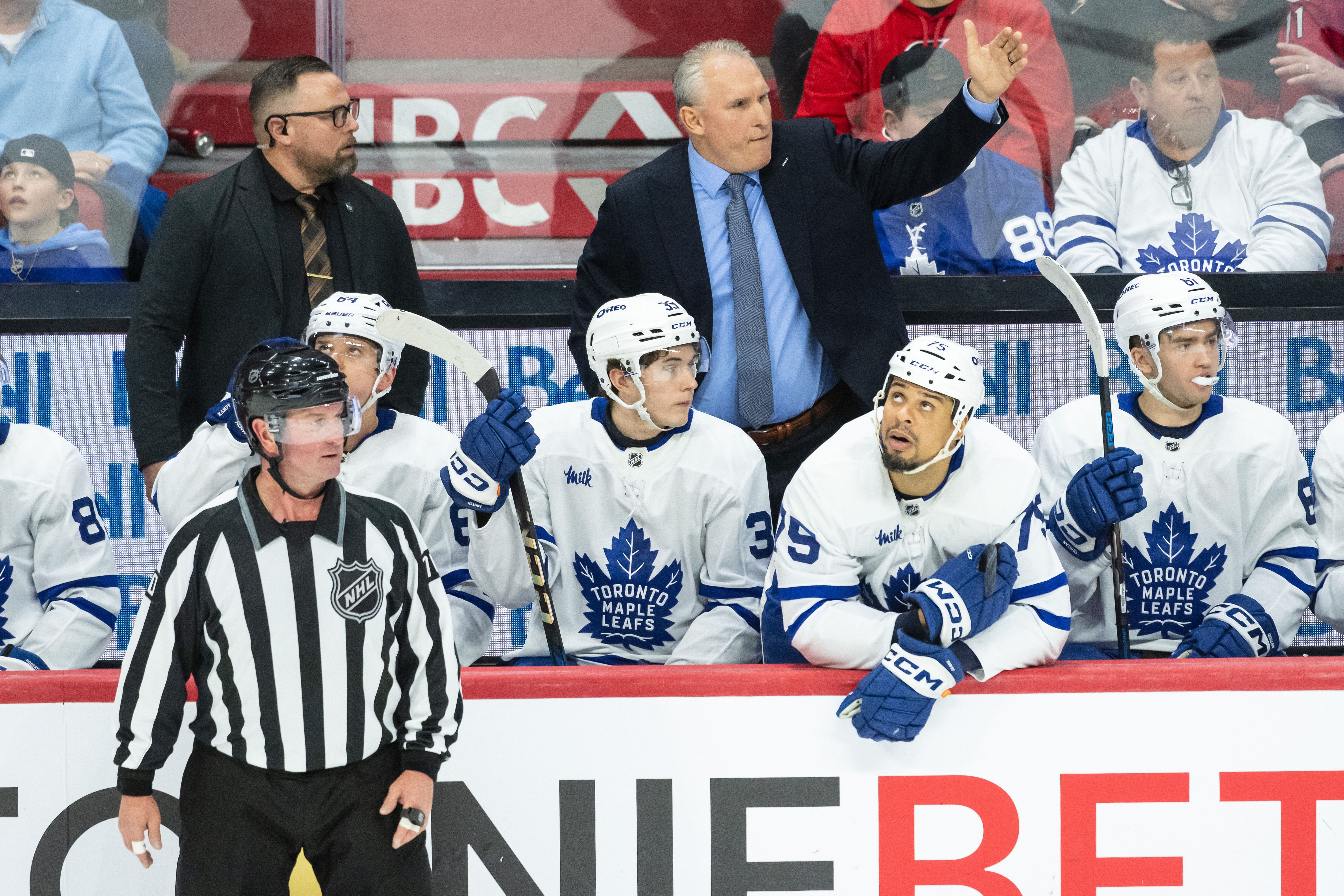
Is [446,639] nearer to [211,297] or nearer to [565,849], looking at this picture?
[565,849]

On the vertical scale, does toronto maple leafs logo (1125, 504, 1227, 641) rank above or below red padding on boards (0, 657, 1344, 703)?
above

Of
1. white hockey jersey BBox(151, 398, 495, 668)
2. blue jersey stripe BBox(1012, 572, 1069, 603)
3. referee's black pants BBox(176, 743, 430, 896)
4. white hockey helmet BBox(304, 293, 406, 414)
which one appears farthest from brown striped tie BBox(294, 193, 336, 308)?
blue jersey stripe BBox(1012, 572, 1069, 603)

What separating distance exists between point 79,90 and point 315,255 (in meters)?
1.46

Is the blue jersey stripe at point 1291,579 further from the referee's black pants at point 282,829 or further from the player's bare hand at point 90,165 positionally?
the player's bare hand at point 90,165

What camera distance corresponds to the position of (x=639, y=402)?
3088 millimetres

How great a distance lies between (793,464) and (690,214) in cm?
71

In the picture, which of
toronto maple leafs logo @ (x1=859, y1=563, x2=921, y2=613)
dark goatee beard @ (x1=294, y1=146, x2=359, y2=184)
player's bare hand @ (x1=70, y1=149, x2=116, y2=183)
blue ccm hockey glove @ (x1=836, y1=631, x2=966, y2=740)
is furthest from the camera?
player's bare hand @ (x1=70, y1=149, x2=116, y2=183)

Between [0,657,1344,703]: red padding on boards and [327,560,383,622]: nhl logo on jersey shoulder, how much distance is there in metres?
0.33

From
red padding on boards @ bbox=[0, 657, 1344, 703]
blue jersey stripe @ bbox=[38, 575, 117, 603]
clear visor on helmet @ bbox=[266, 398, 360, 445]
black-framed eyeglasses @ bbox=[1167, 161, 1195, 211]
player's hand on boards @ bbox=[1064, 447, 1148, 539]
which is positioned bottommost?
red padding on boards @ bbox=[0, 657, 1344, 703]

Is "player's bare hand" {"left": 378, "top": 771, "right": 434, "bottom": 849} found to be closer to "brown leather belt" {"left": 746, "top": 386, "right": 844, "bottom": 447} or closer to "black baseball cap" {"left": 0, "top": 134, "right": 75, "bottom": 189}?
"brown leather belt" {"left": 746, "top": 386, "right": 844, "bottom": 447}

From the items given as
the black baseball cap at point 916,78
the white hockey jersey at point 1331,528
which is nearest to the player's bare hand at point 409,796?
the white hockey jersey at point 1331,528

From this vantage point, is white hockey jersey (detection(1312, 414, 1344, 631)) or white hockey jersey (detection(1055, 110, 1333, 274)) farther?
white hockey jersey (detection(1055, 110, 1333, 274))

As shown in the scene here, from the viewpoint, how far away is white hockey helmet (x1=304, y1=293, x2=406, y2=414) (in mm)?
3119

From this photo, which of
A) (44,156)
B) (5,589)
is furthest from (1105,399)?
(44,156)
